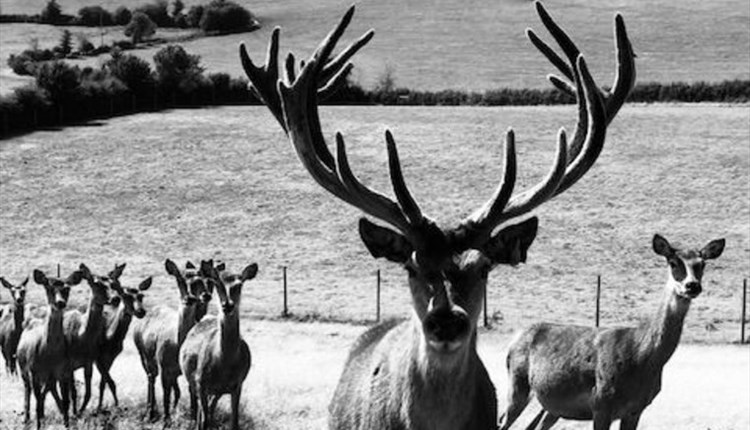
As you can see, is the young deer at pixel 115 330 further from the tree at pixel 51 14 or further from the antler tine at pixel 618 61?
the tree at pixel 51 14

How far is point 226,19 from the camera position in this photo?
10344 cm

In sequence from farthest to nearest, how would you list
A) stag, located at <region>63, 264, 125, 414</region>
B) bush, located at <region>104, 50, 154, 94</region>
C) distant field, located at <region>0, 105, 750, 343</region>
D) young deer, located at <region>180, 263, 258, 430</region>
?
1. bush, located at <region>104, 50, 154, 94</region>
2. distant field, located at <region>0, 105, 750, 343</region>
3. stag, located at <region>63, 264, 125, 414</region>
4. young deer, located at <region>180, 263, 258, 430</region>

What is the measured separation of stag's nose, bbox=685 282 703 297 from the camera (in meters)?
15.4

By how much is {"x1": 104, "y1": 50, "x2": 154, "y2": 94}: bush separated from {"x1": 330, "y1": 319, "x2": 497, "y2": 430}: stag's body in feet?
215

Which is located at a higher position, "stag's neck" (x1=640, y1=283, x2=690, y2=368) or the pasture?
"stag's neck" (x1=640, y1=283, x2=690, y2=368)

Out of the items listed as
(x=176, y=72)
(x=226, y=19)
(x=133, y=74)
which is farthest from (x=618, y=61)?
(x=226, y=19)

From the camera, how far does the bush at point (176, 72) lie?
7450 centimetres

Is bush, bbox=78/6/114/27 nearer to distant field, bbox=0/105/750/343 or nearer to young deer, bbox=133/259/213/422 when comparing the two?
distant field, bbox=0/105/750/343

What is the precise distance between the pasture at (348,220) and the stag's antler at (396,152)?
A: 1048 centimetres

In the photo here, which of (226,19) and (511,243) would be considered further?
(226,19)

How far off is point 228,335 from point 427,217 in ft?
34.0

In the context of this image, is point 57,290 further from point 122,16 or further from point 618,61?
point 122,16

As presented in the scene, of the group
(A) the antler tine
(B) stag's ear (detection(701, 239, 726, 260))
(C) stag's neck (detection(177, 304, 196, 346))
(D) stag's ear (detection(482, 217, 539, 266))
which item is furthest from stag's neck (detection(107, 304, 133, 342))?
(D) stag's ear (detection(482, 217, 539, 266))

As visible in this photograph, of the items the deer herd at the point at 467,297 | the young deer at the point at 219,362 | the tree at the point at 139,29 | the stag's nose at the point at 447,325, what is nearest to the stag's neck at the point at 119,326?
the young deer at the point at 219,362
